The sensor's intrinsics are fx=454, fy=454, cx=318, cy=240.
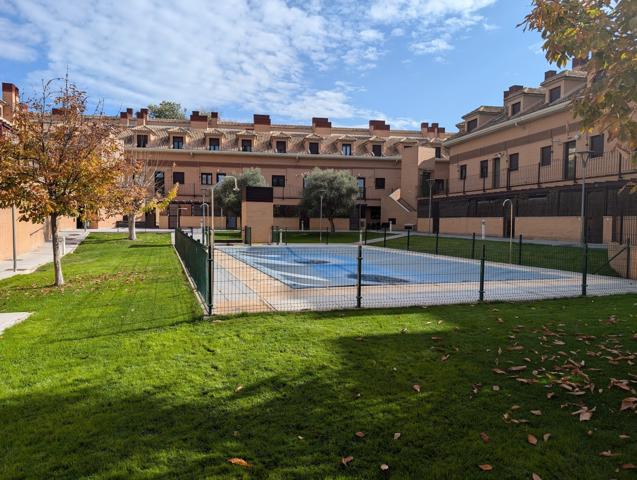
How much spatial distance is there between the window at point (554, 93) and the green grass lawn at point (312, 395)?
2512cm

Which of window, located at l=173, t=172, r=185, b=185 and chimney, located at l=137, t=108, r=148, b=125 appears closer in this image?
window, located at l=173, t=172, r=185, b=185

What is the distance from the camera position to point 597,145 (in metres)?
24.5

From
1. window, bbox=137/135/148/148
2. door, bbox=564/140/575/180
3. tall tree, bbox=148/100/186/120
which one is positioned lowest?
door, bbox=564/140/575/180

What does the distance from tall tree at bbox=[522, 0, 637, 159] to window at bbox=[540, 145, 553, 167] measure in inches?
1043

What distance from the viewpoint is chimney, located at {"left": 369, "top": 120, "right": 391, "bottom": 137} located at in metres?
53.9

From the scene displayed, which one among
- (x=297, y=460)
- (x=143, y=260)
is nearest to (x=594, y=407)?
(x=297, y=460)

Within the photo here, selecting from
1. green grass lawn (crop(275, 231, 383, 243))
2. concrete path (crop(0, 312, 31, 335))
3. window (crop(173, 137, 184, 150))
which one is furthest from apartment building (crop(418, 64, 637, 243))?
window (crop(173, 137, 184, 150))

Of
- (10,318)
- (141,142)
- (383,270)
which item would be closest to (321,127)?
(141,142)

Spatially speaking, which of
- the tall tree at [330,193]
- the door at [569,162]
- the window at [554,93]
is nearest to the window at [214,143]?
the tall tree at [330,193]

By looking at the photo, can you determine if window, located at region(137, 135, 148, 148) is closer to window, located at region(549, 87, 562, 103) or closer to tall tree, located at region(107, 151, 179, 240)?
tall tree, located at region(107, 151, 179, 240)

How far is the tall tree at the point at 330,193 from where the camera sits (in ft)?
129

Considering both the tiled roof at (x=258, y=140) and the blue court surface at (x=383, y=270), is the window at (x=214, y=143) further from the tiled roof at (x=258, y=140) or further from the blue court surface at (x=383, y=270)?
the blue court surface at (x=383, y=270)

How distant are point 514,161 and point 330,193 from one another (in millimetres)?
14783

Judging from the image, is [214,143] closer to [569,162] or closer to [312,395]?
[569,162]
